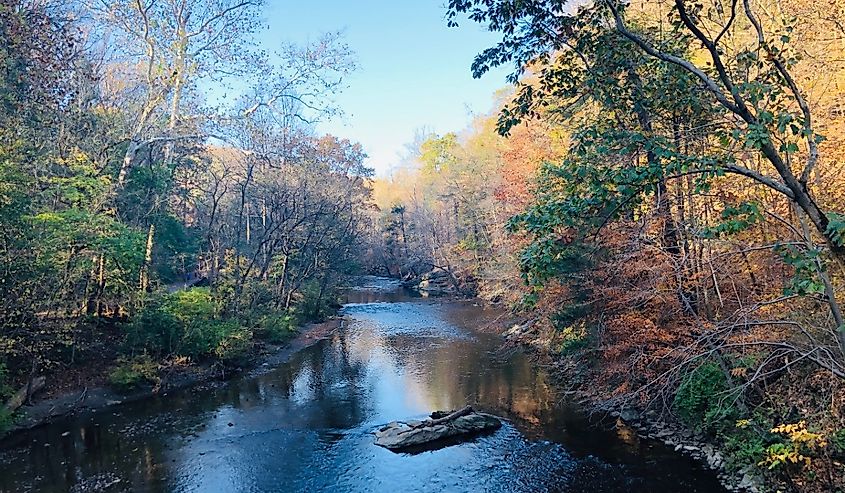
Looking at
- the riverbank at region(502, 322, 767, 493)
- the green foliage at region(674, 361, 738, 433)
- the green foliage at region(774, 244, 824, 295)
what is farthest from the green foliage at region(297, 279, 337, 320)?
the green foliage at region(774, 244, 824, 295)

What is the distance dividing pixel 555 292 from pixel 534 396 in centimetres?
308

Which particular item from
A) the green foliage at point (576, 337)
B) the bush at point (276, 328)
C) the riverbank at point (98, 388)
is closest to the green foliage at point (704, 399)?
the green foliage at point (576, 337)

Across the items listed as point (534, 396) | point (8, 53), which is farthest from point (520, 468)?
point (8, 53)

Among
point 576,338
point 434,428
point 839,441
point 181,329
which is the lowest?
point 434,428

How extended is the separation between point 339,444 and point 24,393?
8.31 meters

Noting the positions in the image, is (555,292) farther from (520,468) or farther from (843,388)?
(843,388)

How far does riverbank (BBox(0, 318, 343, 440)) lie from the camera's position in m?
13.4

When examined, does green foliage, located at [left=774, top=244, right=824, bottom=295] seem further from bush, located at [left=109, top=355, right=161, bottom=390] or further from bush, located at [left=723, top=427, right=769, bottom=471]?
bush, located at [left=109, top=355, right=161, bottom=390]

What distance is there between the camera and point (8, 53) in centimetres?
1273

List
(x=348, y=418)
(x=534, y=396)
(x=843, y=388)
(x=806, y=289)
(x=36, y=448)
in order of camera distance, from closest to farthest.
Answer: (x=806, y=289) < (x=843, y=388) < (x=36, y=448) < (x=348, y=418) < (x=534, y=396)

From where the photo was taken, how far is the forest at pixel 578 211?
5.93 metres

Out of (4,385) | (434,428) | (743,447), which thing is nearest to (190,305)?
(4,385)

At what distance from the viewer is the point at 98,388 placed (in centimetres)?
1536

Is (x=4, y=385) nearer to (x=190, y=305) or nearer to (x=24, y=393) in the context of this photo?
(x=24, y=393)
